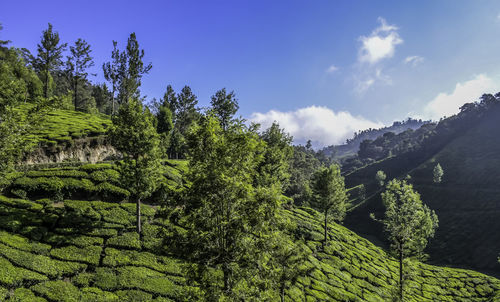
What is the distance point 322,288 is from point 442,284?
32.9m

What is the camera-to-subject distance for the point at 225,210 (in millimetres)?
11727

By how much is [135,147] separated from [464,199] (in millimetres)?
144982

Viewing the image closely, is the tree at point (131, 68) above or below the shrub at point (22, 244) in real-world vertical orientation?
above

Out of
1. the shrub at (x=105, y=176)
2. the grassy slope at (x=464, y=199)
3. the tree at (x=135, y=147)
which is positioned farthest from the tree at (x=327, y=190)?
the grassy slope at (x=464, y=199)

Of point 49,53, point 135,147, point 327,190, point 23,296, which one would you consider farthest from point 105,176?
point 49,53

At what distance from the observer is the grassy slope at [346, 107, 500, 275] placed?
7800cm

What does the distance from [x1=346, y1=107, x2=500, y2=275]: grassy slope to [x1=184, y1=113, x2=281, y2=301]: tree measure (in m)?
96.2

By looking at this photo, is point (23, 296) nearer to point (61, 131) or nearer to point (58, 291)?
point (58, 291)

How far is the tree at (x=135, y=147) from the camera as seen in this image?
22.2 meters

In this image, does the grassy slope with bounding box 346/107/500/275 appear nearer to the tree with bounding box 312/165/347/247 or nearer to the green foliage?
the tree with bounding box 312/165/347/247

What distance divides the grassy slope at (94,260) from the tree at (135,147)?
345cm

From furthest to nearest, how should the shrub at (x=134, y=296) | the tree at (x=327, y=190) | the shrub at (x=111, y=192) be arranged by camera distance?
the tree at (x=327, y=190) < the shrub at (x=111, y=192) < the shrub at (x=134, y=296)

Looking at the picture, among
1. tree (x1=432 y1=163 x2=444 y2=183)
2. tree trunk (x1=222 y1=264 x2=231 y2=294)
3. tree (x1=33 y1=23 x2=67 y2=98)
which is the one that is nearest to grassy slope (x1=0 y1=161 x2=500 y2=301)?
tree trunk (x1=222 y1=264 x2=231 y2=294)

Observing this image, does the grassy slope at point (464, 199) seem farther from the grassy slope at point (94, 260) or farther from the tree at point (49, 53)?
the tree at point (49, 53)
